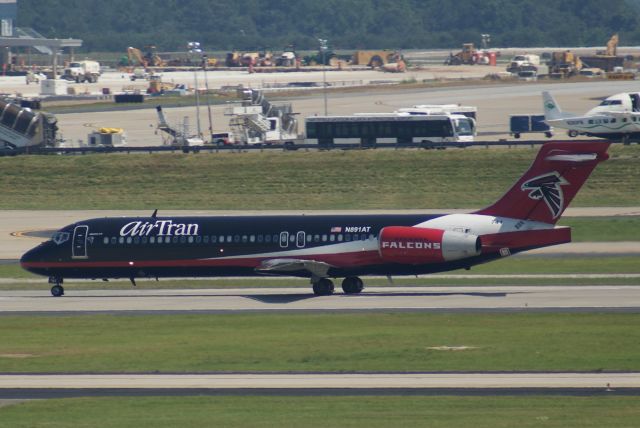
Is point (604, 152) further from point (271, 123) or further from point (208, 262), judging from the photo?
point (271, 123)

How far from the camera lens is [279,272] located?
2088 inches

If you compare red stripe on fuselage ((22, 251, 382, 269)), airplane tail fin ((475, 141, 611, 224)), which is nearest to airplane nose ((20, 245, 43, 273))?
red stripe on fuselage ((22, 251, 382, 269))

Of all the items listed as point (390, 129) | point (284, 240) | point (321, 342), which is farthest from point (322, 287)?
point (390, 129)

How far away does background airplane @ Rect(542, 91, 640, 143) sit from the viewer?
327 feet

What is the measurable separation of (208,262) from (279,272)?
3.44 m

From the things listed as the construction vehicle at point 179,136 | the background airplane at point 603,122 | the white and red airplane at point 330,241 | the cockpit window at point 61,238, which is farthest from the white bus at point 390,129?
the white and red airplane at point 330,241

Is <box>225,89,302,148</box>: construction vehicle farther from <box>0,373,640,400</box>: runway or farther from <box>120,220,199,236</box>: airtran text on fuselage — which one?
<box>0,373,640,400</box>: runway

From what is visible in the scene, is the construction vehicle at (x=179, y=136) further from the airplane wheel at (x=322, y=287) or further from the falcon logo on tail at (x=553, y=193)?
the falcon logo on tail at (x=553, y=193)

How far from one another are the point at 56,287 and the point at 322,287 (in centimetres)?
1234

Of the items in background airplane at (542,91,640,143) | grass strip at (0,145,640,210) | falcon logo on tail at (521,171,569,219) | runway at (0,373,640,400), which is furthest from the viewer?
background airplane at (542,91,640,143)

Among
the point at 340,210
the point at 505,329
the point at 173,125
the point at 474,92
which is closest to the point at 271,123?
the point at 173,125

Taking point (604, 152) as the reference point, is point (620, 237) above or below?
below

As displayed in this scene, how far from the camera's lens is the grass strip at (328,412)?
29328mm

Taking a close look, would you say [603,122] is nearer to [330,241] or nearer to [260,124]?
[260,124]
